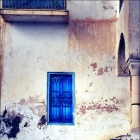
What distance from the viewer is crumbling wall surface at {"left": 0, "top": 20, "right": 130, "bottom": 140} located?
352 inches

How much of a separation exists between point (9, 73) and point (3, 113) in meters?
1.00

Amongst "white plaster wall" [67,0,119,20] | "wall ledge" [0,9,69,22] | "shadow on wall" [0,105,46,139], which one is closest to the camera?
"wall ledge" [0,9,69,22]

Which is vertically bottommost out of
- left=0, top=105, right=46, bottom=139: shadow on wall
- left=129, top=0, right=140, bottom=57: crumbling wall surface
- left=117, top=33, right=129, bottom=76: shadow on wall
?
left=0, top=105, right=46, bottom=139: shadow on wall

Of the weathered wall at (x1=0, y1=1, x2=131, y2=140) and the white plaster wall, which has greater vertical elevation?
the white plaster wall

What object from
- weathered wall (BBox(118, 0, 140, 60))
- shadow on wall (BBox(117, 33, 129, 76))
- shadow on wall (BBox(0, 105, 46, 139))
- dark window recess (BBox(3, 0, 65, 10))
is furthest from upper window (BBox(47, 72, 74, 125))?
weathered wall (BBox(118, 0, 140, 60))

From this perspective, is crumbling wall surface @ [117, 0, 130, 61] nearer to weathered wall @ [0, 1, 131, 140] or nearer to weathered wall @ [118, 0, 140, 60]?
weathered wall @ [118, 0, 140, 60]

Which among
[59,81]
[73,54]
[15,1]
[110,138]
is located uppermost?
[15,1]

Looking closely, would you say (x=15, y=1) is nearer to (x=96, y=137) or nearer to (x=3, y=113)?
(x=3, y=113)

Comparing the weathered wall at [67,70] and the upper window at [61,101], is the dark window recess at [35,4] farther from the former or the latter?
the upper window at [61,101]

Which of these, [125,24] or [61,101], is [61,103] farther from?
[125,24]

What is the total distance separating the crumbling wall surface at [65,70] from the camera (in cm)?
893

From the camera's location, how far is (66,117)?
29.7 ft

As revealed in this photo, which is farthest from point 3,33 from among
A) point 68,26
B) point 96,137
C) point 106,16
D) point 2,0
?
point 96,137

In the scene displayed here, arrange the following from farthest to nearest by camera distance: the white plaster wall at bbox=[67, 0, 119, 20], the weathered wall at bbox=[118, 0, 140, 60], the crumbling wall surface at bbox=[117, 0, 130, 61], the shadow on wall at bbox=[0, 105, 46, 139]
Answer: the white plaster wall at bbox=[67, 0, 119, 20]
the shadow on wall at bbox=[0, 105, 46, 139]
the crumbling wall surface at bbox=[117, 0, 130, 61]
the weathered wall at bbox=[118, 0, 140, 60]
